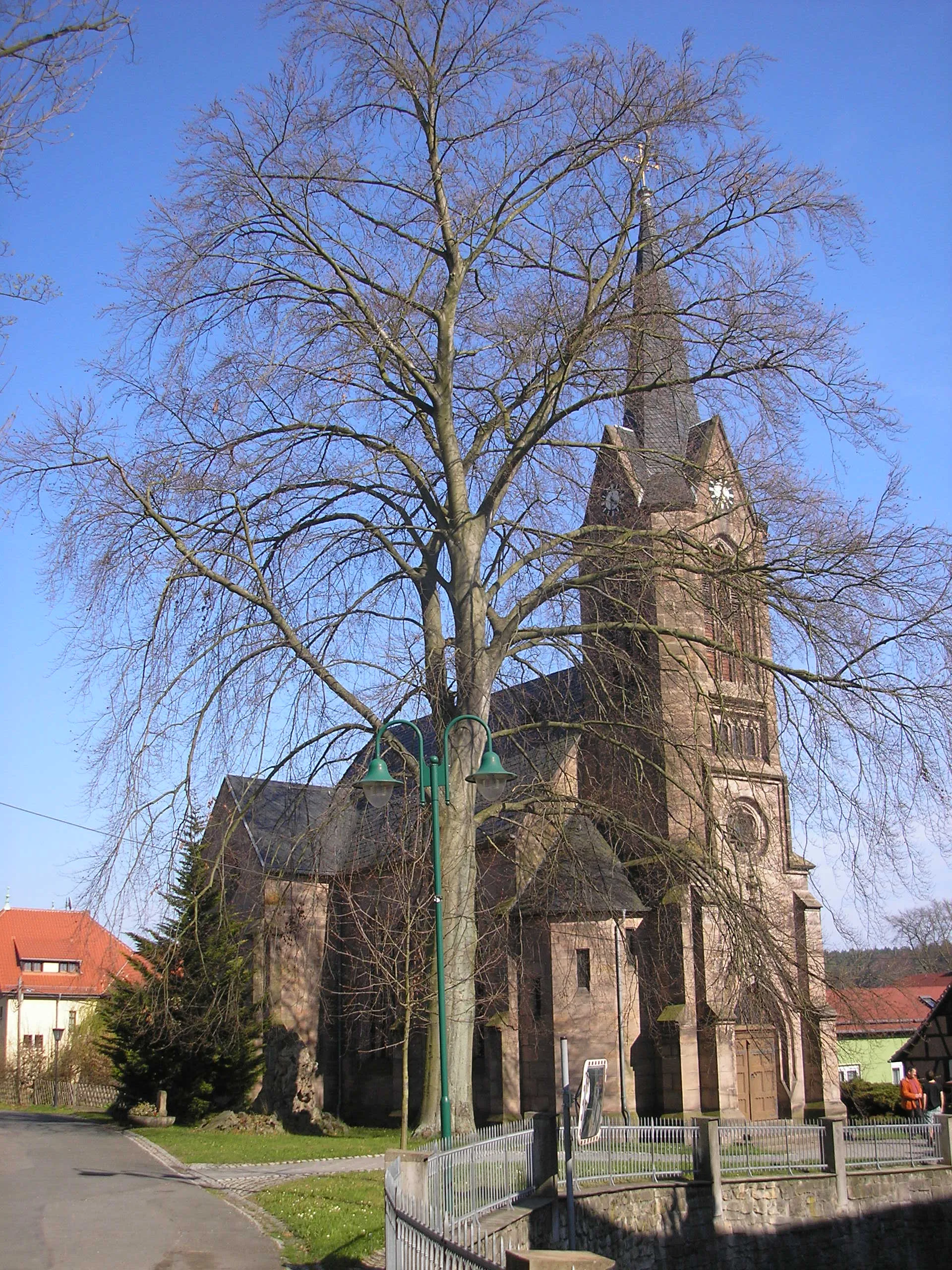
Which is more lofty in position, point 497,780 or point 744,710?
point 744,710

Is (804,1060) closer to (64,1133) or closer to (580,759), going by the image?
(580,759)

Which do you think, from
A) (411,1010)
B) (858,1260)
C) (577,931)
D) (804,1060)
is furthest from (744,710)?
(804,1060)

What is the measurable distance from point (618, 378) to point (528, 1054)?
56.8 ft

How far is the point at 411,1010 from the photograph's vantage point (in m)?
17.8

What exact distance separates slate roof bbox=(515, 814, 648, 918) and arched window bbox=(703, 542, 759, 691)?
3.02 metres

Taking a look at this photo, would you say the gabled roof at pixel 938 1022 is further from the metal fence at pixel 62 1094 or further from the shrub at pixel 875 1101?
the metal fence at pixel 62 1094

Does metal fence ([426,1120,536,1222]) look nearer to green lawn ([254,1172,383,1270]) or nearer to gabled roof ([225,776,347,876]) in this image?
green lawn ([254,1172,383,1270])

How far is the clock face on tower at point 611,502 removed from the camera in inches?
788

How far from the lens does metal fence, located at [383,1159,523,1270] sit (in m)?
6.48

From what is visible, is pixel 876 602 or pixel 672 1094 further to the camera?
pixel 672 1094

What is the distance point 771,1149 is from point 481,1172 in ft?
32.7

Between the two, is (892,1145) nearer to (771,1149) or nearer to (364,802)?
(771,1149)

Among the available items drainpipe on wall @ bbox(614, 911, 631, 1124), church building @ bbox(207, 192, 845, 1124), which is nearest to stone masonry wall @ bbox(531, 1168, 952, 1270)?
church building @ bbox(207, 192, 845, 1124)

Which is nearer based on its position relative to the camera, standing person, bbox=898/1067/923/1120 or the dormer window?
standing person, bbox=898/1067/923/1120
